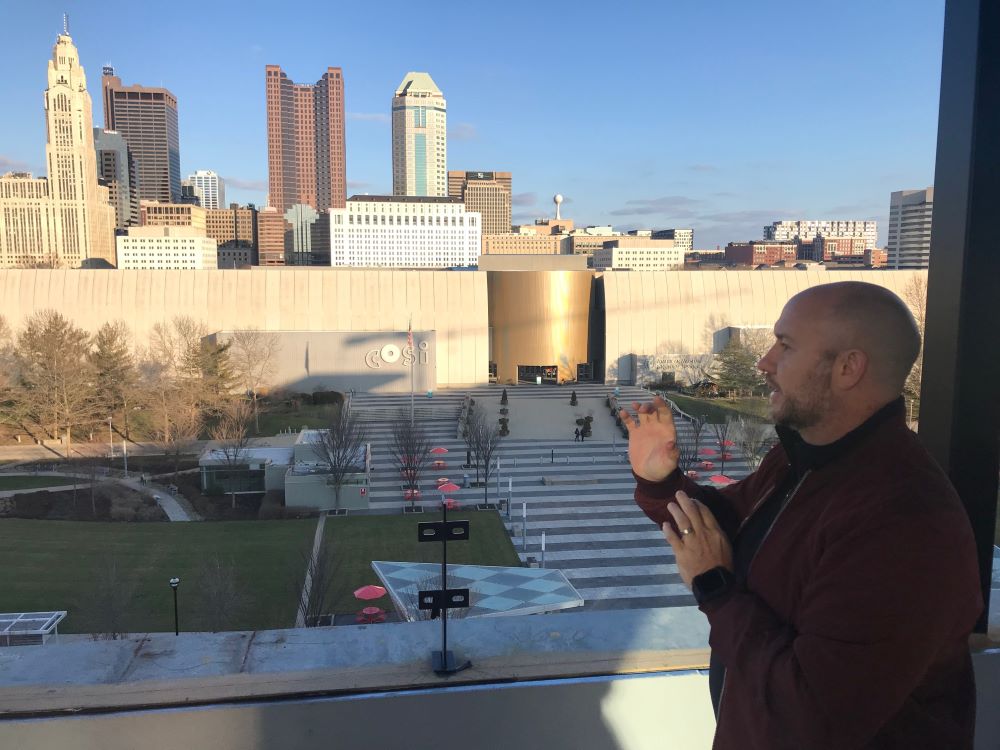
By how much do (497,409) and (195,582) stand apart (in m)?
13.5

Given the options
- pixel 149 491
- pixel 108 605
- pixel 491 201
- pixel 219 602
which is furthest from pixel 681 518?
pixel 491 201

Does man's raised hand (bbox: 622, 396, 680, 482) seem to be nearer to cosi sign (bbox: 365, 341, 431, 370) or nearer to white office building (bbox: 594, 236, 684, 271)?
cosi sign (bbox: 365, 341, 431, 370)

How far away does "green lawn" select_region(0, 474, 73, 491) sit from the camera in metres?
17.1

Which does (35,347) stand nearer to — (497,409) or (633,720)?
(497,409)

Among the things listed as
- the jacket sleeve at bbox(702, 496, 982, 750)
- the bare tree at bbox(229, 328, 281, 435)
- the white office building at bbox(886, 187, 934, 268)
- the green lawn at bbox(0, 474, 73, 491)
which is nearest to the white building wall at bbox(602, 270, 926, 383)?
the white office building at bbox(886, 187, 934, 268)

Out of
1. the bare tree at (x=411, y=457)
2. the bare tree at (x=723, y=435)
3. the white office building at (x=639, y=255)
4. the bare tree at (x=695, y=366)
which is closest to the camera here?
the bare tree at (x=411, y=457)

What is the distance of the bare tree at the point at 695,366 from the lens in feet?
96.5

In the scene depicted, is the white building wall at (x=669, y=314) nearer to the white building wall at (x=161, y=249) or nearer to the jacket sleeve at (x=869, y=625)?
the jacket sleeve at (x=869, y=625)

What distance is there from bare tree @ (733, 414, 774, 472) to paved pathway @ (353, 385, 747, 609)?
0.44 meters

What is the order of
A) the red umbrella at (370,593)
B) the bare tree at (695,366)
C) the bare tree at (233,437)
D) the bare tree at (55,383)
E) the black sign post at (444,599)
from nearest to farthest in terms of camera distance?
the black sign post at (444,599) → the red umbrella at (370,593) → the bare tree at (233,437) → the bare tree at (55,383) → the bare tree at (695,366)

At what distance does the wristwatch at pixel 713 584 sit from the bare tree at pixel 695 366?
29156 mm

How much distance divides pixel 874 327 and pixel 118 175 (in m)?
145

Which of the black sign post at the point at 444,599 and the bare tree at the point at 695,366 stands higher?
the black sign post at the point at 444,599

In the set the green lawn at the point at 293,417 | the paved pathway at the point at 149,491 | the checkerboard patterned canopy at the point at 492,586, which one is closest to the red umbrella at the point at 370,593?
the checkerboard patterned canopy at the point at 492,586
